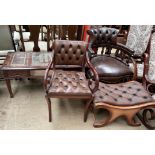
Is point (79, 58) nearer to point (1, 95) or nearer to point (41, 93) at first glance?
point (41, 93)

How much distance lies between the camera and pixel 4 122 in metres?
1.97

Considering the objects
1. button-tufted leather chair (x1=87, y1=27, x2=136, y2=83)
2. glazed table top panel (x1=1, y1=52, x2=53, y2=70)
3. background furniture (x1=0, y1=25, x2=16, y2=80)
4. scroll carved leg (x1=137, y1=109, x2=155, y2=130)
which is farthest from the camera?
background furniture (x1=0, y1=25, x2=16, y2=80)

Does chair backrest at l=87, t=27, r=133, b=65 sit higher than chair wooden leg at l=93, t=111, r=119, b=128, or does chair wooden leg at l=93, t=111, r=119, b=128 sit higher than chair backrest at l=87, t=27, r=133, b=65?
chair backrest at l=87, t=27, r=133, b=65

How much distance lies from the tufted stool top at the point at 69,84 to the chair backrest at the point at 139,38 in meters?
1.13

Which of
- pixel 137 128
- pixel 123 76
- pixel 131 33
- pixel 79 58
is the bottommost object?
pixel 137 128

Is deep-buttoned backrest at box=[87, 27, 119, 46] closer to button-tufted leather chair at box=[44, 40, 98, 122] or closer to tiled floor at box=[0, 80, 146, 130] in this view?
button-tufted leather chair at box=[44, 40, 98, 122]

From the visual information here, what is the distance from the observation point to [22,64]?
2199mm

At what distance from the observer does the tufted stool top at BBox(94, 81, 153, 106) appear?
6.03 feet

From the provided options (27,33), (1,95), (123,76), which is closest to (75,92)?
(123,76)

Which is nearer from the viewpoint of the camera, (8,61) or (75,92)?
(75,92)

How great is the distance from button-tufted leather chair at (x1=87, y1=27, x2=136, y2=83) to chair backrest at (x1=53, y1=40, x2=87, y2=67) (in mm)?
305

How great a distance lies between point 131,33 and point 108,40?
1.41 ft

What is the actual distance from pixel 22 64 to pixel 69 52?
2.27 ft

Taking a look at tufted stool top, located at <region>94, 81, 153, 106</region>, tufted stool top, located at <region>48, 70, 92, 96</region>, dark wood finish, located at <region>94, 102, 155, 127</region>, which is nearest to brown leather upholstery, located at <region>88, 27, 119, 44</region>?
tufted stool top, located at <region>48, 70, 92, 96</region>
